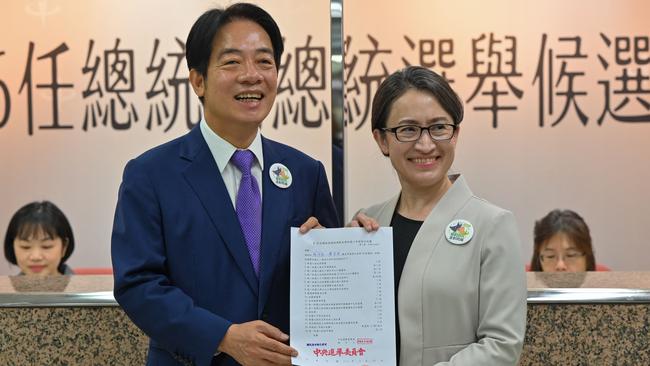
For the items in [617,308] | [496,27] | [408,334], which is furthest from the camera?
[496,27]

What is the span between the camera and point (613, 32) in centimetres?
443

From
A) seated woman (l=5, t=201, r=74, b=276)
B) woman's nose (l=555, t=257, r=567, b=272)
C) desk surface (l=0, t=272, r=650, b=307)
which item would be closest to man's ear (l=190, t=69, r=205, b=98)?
desk surface (l=0, t=272, r=650, b=307)

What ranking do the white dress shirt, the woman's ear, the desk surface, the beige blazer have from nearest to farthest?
the beige blazer → the white dress shirt → the desk surface → the woman's ear

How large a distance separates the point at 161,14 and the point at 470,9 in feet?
5.55

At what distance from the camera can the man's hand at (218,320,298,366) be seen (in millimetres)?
1495

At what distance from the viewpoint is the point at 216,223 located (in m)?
1.60

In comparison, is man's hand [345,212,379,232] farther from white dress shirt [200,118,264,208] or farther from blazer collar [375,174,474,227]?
white dress shirt [200,118,264,208]

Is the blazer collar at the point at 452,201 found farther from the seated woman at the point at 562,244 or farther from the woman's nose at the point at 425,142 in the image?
the seated woman at the point at 562,244

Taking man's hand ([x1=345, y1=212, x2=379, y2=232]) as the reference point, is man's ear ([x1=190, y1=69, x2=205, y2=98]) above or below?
above

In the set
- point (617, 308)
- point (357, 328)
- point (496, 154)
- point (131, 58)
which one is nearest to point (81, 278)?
point (357, 328)

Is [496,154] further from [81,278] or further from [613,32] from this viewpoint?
[81,278]

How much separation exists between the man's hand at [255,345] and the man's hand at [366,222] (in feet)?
0.87

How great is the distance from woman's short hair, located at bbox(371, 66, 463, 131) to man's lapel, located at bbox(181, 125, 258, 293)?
0.35 meters

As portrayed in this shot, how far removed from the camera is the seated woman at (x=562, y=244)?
14.0ft
